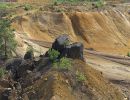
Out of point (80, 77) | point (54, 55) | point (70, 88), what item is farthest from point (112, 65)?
point (70, 88)

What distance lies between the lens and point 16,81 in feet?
120

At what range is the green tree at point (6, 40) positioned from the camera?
46.0 metres

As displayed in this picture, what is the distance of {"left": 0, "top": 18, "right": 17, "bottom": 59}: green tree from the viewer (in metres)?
46.0

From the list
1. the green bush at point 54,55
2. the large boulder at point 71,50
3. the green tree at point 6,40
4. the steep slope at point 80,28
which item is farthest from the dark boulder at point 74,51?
the steep slope at point 80,28

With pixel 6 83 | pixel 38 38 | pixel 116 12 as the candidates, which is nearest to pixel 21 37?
pixel 38 38

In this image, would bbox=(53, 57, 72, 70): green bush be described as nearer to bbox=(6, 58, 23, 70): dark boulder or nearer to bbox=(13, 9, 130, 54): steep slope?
bbox=(6, 58, 23, 70): dark boulder

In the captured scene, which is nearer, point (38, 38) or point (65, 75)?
point (65, 75)

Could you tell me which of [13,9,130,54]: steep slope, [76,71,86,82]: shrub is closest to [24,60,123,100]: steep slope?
[76,71,86,82]: shrub

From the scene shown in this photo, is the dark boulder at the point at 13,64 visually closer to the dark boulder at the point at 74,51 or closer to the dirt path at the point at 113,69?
the dark boulder at the point at 74,51

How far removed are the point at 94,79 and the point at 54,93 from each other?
12.7 feet

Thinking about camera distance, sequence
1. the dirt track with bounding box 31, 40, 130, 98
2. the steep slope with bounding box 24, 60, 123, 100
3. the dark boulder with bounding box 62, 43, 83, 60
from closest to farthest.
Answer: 1. the steep slope with bounding box 24, 60, 123, 100
2. the dark boulder with bounding box 62, 43, 83, 60
3. the dirt track with bounding box 31, 40, 130, 98

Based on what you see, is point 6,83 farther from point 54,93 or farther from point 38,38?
point 38,38

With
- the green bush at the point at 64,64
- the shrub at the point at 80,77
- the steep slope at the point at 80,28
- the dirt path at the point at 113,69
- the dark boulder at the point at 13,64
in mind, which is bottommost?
the dirt path at the point at 113,69

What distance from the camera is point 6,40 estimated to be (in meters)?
46.4
